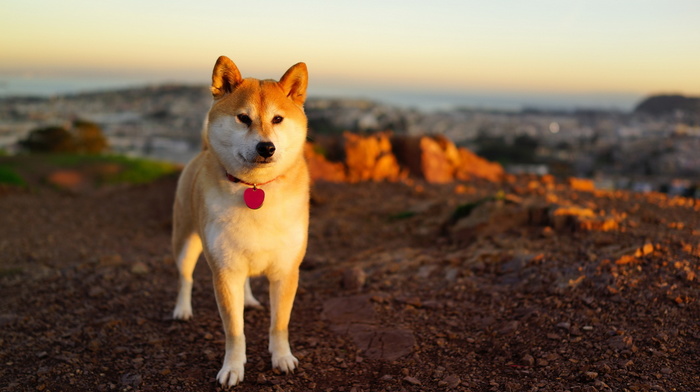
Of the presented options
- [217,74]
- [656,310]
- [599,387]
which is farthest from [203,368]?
[656,310]

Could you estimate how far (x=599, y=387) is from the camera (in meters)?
3.80

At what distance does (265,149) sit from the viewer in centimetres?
380

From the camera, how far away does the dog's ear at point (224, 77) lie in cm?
418

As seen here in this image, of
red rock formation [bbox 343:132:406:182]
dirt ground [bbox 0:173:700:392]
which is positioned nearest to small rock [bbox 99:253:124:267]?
dirt ground [bbox 0:173:700:392]

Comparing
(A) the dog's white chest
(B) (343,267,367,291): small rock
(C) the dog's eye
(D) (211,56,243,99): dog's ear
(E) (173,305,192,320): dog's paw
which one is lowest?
(E) (173,305,192,320): dog's paw

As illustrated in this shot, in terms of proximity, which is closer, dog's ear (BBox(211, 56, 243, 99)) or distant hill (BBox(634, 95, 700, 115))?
dog's ear (BBox(211, 56, 243, 99))

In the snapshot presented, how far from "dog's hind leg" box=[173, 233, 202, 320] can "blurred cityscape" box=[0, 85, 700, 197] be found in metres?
1.72

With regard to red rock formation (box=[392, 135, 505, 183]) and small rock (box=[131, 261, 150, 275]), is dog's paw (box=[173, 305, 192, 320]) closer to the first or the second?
small rock (box=[131, 261, 150, 275])

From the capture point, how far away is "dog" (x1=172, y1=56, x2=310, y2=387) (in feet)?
13.2

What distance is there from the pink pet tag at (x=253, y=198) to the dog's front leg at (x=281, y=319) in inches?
29.2

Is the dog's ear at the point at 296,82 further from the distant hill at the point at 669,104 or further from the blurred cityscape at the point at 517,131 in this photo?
the distant hill at the point at 669,104

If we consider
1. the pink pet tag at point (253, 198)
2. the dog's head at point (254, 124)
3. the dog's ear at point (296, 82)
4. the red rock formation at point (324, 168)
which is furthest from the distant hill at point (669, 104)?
the pink pet tag at point (253, 198)

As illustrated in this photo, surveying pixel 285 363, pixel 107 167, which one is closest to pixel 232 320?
pixel 285 363

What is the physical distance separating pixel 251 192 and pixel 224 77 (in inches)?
41.6
